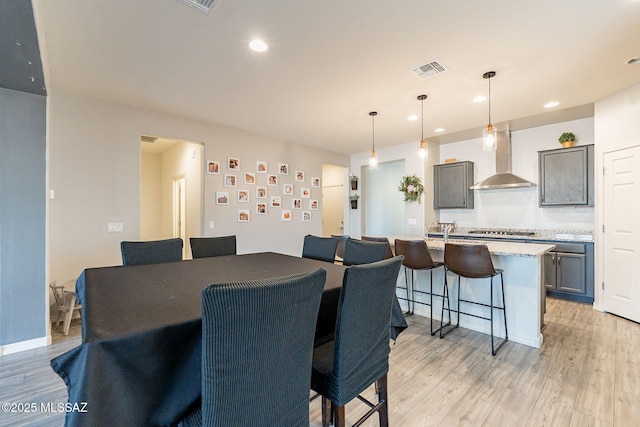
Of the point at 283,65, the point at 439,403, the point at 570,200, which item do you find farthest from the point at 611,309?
the point at 283,65

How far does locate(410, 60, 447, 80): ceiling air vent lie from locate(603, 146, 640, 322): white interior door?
2.50 meters

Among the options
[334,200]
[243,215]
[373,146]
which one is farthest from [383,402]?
[334,200]

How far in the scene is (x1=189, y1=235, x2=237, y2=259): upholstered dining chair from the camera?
9.10ft

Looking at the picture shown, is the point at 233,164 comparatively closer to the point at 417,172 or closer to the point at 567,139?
the point at 417,172

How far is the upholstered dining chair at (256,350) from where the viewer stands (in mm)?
855

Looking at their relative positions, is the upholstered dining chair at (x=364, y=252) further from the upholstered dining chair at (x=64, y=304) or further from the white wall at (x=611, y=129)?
the white wall at (x=611, y=129)

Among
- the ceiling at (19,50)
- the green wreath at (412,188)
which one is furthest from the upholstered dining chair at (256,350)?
the green wreath at (412,188)

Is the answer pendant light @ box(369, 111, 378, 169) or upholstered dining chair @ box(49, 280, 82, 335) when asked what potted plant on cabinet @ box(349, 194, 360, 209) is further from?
upholstered dining chair @ box(49, 280, 82, 335)

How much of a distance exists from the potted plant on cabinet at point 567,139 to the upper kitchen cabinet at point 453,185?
132 cm

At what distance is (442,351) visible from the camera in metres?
2.62

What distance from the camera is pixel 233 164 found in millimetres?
4480

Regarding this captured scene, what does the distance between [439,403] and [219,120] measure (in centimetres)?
404

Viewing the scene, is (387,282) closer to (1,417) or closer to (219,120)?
(1,417)

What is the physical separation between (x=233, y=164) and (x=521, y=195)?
4.82 meters
